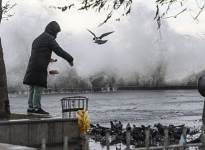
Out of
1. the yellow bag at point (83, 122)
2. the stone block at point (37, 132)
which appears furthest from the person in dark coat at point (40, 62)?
the stone block at point (37, 132)

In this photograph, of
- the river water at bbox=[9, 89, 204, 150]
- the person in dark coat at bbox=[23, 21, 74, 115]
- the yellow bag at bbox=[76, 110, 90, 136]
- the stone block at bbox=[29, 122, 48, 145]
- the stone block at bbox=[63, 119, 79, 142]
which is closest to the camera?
the stone block at bbox=[29, 122, 48, 145]

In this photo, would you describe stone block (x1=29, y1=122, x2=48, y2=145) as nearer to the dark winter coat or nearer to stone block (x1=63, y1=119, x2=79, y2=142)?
stone block (x1=63, y1=119, x2=79, y2=142)

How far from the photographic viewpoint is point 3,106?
1234 cm

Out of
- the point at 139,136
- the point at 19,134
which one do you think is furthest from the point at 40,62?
the point at 139,136

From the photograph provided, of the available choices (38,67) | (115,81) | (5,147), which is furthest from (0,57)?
(115,81)

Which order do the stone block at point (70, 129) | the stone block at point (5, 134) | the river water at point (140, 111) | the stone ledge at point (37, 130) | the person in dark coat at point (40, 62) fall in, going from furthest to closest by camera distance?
1. the river water at point (140, 111)
2. the person in dark coat at point (40, 62)
3. the stone block at point (70, 129)
4. the stone ledge at point (37, 130)
5. the stone block at point (5, 134)

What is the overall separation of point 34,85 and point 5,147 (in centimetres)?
446

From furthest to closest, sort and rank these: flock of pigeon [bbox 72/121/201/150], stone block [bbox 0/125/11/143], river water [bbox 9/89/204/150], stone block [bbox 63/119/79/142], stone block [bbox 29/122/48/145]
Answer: river water [bbox 9/89/204/150] → stone block [bbox 63/119/79/142] → flock of pigeon [bbox 72/121/201/150] → stone block [bbox 29/122/48/145] → stone block [bbox 0/125/11/143]

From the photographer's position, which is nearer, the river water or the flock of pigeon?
the flock of pigeon

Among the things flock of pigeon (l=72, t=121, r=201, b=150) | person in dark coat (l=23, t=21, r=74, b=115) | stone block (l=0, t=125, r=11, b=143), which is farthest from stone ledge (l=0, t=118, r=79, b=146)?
person in dark coat (l=23, t=21, r=74, b=115)

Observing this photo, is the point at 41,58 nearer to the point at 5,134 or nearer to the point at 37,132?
the point at 37,132

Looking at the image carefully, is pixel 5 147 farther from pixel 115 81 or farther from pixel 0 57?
pixel 115 81

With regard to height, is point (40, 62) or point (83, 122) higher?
point (40, 62)

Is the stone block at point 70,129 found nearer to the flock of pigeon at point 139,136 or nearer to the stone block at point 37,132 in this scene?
the flock of pigeon at point 139,136
